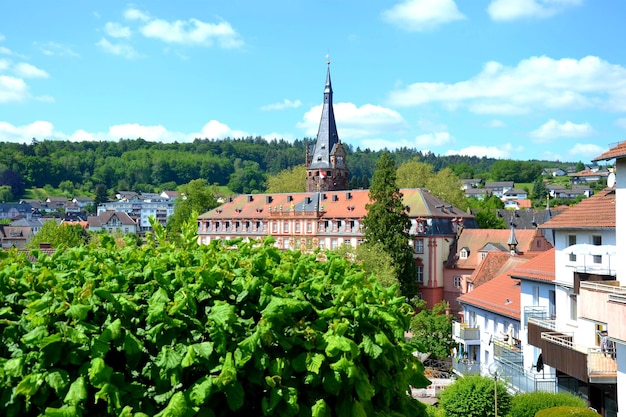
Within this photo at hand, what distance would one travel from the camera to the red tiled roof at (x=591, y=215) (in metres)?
23.8

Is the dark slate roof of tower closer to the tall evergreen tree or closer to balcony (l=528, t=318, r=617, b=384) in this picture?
the tall evergreen tree

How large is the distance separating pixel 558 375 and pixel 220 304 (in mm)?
22226

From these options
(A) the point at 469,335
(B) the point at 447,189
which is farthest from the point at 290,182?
(A) the point at 469,335

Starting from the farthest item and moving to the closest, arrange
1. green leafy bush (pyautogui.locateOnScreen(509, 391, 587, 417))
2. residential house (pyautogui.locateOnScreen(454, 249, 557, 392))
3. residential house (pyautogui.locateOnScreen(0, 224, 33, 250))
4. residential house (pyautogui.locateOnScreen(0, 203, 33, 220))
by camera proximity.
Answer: residential house (pyautogui.locateOnScreen(0, 203, 33, 220))
residential house (pyautogui.locateOnScreen(0, 224, 33, 250))
residential house (pyautogui.locateOnScreen(454, 249, 557, 392))
green leafy bush (pyautogui.locateOnScreen(509, 391, 587, 417))

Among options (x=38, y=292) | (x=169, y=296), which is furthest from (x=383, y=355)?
(x=38, y=292)

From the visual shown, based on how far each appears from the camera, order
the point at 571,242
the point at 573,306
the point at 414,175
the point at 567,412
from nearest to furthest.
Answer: the point at 567,412 < the point at 571,242 < the point at 573,306 < the point at 414,175

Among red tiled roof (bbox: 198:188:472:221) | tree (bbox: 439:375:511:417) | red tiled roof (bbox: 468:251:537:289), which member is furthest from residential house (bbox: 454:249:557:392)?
red tiled roof (bbox: 198:188:472:221)

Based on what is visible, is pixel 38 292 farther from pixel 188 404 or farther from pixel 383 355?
pixel 383 355

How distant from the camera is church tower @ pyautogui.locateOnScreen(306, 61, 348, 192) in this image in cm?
9631

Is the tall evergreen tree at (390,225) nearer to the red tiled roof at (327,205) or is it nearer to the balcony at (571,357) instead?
the red tiled roof at (327,205)

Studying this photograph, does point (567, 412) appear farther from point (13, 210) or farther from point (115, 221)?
point (13, 210)

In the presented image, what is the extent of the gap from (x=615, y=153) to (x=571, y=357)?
23.3 feet

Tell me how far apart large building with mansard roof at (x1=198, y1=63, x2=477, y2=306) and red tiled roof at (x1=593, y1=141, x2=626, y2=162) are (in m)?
38.4

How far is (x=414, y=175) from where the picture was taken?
3939 inches
